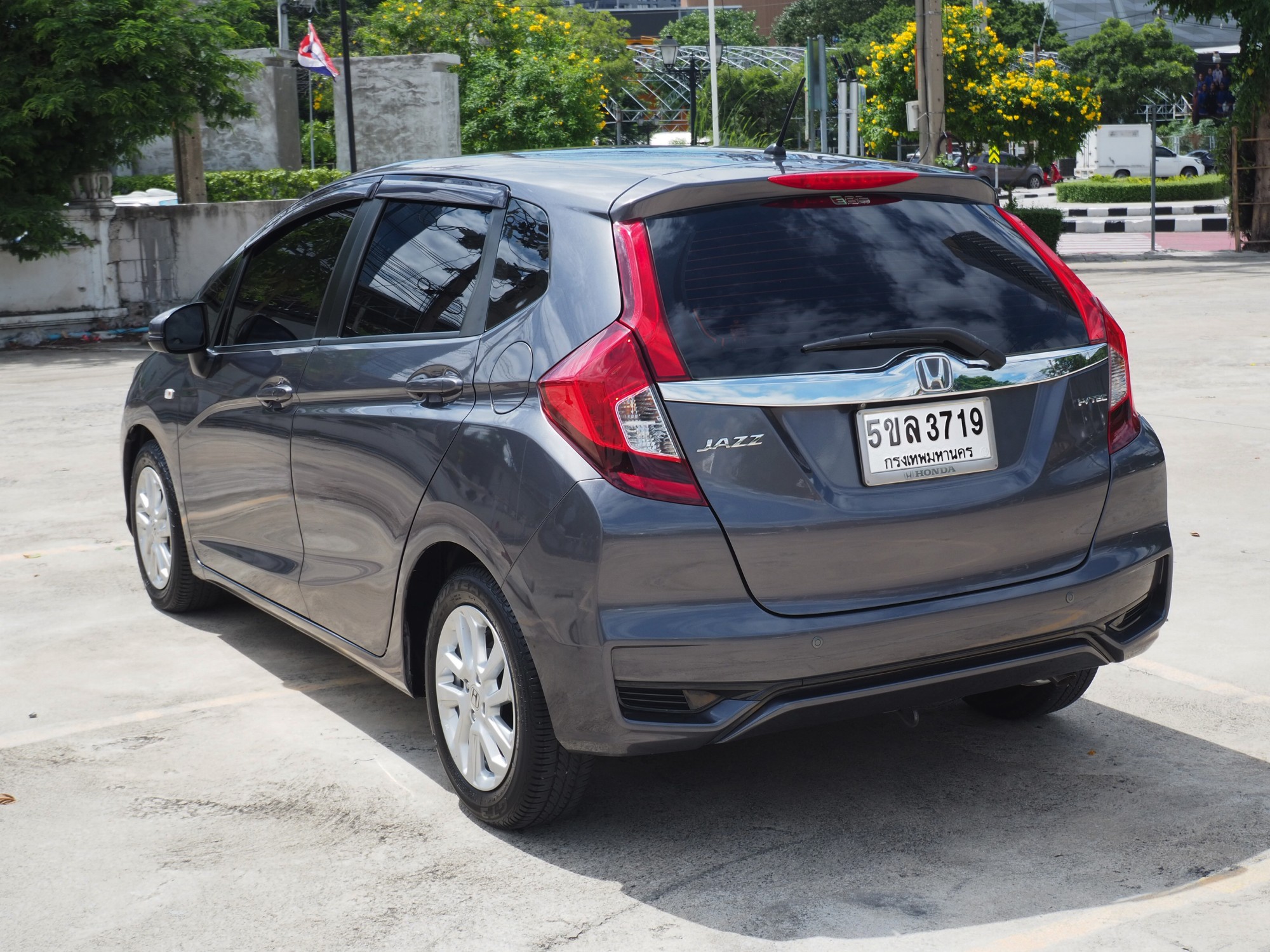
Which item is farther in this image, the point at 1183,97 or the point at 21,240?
the point at 1183,97

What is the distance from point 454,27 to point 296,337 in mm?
38081

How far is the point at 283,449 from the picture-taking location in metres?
4.59

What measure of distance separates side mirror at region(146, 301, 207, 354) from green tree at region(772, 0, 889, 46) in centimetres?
11165

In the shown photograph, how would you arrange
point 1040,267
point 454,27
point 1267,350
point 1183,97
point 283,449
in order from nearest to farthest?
point 1040,267, point 283,449, point 1267,350, point 454,27, point 1183,97

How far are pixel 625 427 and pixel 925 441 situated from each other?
0.69 m

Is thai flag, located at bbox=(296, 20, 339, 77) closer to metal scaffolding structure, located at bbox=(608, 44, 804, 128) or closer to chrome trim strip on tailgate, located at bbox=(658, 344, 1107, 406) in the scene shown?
chrome trim strip on tailgate, located at bbox=(658, 344, 1107, 406)

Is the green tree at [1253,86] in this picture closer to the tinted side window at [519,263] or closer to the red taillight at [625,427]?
the tinted side window at [519,263]

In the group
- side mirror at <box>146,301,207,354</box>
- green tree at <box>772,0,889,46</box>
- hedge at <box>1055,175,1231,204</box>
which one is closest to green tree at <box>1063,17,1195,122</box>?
hedge at <box>1055,175,1231,204</box>

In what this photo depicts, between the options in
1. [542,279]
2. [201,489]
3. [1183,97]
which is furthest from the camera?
[1183,97]

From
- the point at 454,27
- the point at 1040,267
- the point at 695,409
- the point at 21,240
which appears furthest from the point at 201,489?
the point at 454,27

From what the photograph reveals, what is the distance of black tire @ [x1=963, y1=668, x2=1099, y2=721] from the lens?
14.4 ft

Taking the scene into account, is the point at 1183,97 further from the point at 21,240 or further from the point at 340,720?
the point at 340,720

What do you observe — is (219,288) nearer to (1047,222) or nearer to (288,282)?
(288,282)

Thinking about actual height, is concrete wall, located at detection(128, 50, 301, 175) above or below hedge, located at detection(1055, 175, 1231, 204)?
above
